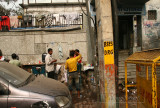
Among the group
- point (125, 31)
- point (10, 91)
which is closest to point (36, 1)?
point (125, 31)

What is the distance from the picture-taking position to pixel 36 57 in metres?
8.37

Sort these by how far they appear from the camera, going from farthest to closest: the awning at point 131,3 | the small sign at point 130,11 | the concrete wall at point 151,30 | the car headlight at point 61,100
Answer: the concrete wall at point 151,30 → the small sign at point 130,11 → the awning at point 131,3 → the car headlight at point 61,100

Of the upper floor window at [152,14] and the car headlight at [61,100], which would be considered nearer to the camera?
the car headlight at [61,100]

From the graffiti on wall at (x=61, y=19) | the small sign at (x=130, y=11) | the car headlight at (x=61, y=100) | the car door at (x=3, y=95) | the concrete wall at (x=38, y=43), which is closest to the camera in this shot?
the car door at (x=3, y=95)

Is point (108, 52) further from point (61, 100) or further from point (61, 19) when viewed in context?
point (61, 19)

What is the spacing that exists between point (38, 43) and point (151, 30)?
287 inches

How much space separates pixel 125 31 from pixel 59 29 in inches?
240

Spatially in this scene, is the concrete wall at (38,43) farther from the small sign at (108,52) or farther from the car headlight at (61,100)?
the car headlight at (61,100)

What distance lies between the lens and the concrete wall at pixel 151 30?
382 inches

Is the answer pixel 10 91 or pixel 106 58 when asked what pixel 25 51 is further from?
pixel 10 91

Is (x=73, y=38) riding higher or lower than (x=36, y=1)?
lower

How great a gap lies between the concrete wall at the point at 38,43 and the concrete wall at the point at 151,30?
168 inches

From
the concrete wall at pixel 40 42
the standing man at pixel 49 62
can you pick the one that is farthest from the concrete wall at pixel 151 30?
the standing man at pixel 49 62

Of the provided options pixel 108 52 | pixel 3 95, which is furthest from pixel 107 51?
pixel 3 95
